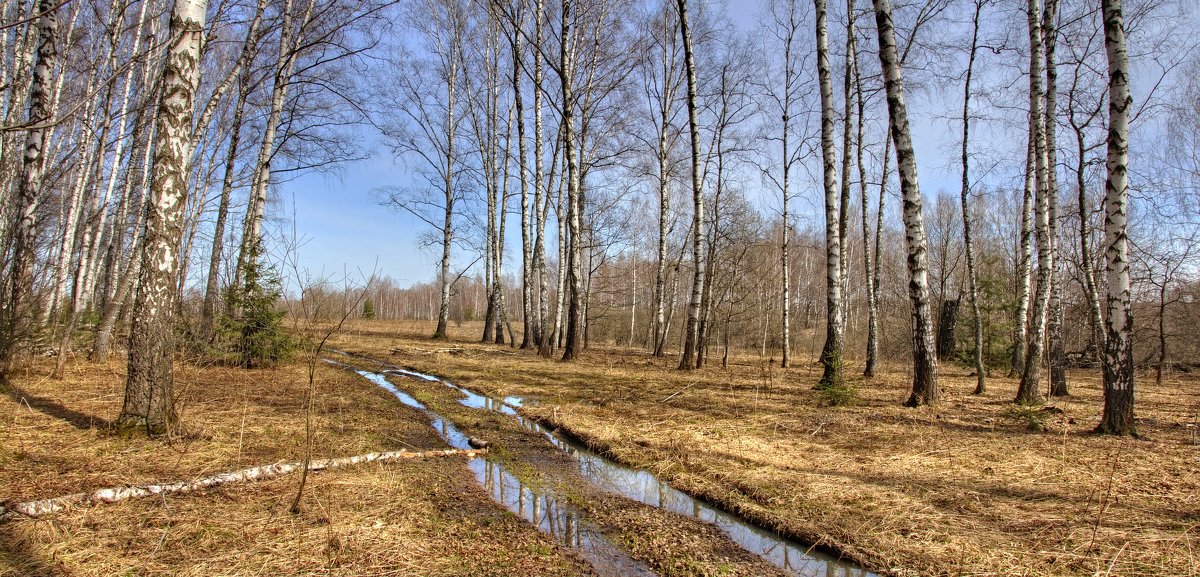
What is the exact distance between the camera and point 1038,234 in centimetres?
855

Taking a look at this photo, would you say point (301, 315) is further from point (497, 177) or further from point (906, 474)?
point (497, 177)

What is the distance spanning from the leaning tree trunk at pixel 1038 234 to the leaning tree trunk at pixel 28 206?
1318 cm

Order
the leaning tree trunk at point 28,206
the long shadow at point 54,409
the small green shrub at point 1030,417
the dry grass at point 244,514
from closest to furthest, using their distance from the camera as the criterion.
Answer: the dry grass at point 244,514, the long shadow at point 54,409, the small green shrub at point 1030,417, the leaning tree trunk at point 28,206

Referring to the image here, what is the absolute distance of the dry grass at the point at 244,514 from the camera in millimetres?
2502

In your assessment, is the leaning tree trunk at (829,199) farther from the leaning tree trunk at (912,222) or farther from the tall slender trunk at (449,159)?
the tall slender trunk at (449,159)

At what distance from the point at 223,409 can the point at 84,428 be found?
4.63 feet

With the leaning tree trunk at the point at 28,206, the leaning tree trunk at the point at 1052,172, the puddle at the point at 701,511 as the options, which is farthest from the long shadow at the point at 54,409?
the leaning tree trunk at the point at 1052,172

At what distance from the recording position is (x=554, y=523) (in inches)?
136

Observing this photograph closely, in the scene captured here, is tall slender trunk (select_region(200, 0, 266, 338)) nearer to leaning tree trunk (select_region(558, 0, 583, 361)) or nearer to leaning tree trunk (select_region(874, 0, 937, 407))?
leaning tree trunk (select_region(558, 0, 583, 361))

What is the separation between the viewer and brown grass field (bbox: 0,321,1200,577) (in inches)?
105

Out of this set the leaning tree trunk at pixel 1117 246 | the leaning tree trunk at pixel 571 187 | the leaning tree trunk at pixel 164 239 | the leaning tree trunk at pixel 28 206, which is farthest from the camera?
the leaning tree trunk at pixel 571 187

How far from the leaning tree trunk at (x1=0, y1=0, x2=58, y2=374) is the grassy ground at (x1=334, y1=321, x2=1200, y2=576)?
18.9ft

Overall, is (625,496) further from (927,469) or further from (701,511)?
(927,469)

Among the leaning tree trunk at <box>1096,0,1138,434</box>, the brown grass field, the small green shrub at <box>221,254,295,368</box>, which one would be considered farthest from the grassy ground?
the small green shrub at <box>221,254,295,368</box>
